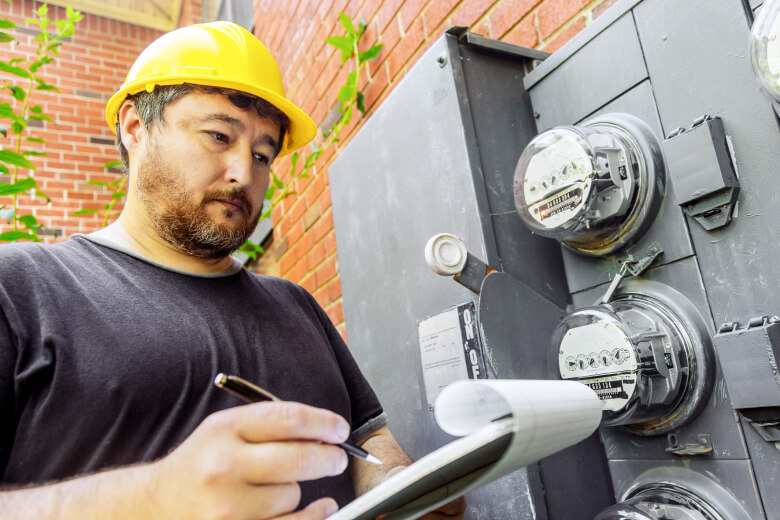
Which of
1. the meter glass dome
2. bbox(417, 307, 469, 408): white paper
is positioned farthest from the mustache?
the meter glass dome

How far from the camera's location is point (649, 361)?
74 centimetres

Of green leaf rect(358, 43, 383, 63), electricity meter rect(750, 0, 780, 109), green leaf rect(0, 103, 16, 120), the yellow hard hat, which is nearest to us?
electricity meter rect(750, 0, 780, 109)

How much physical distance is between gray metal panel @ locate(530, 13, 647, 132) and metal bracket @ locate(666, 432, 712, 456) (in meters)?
0.52

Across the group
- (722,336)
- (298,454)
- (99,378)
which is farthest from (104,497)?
(722,336)

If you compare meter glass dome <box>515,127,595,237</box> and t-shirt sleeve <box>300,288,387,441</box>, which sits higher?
meter glass dome <box>515,127,595,237</box>

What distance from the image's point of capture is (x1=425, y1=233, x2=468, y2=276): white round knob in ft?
2.66

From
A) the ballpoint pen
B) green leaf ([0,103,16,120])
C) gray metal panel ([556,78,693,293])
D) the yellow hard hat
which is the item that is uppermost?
green leaf ([0,103,16,120])

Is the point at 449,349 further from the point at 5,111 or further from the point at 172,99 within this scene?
the point at 5,111

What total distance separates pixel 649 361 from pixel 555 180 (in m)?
0.29

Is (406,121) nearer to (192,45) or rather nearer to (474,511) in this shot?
(192,45)

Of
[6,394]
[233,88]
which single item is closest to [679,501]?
[6,394]

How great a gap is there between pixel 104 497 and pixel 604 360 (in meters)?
0.63

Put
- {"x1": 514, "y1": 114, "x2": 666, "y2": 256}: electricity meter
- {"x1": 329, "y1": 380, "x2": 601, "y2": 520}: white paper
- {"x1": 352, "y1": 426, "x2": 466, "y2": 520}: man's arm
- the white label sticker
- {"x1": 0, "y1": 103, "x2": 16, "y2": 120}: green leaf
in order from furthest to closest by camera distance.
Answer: {"x1": 0, "y1": 103, "x2": 16, "y2": 120}: green leaf
{"x1": 352, "y1": 426, "x2": 466, "y2": 520}: man's arm
the white label sticker
{"x1": 514, "y1": 114, "x2": 666, "y2": 256}: electricity meter
{"x1": 329, "y1": 380, "x2": 601, "y2": 520}: white paper

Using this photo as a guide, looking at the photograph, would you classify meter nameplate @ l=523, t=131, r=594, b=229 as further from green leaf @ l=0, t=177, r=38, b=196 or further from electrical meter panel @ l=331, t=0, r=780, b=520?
green leaf @ l=0, t=177, r=38, b=196
